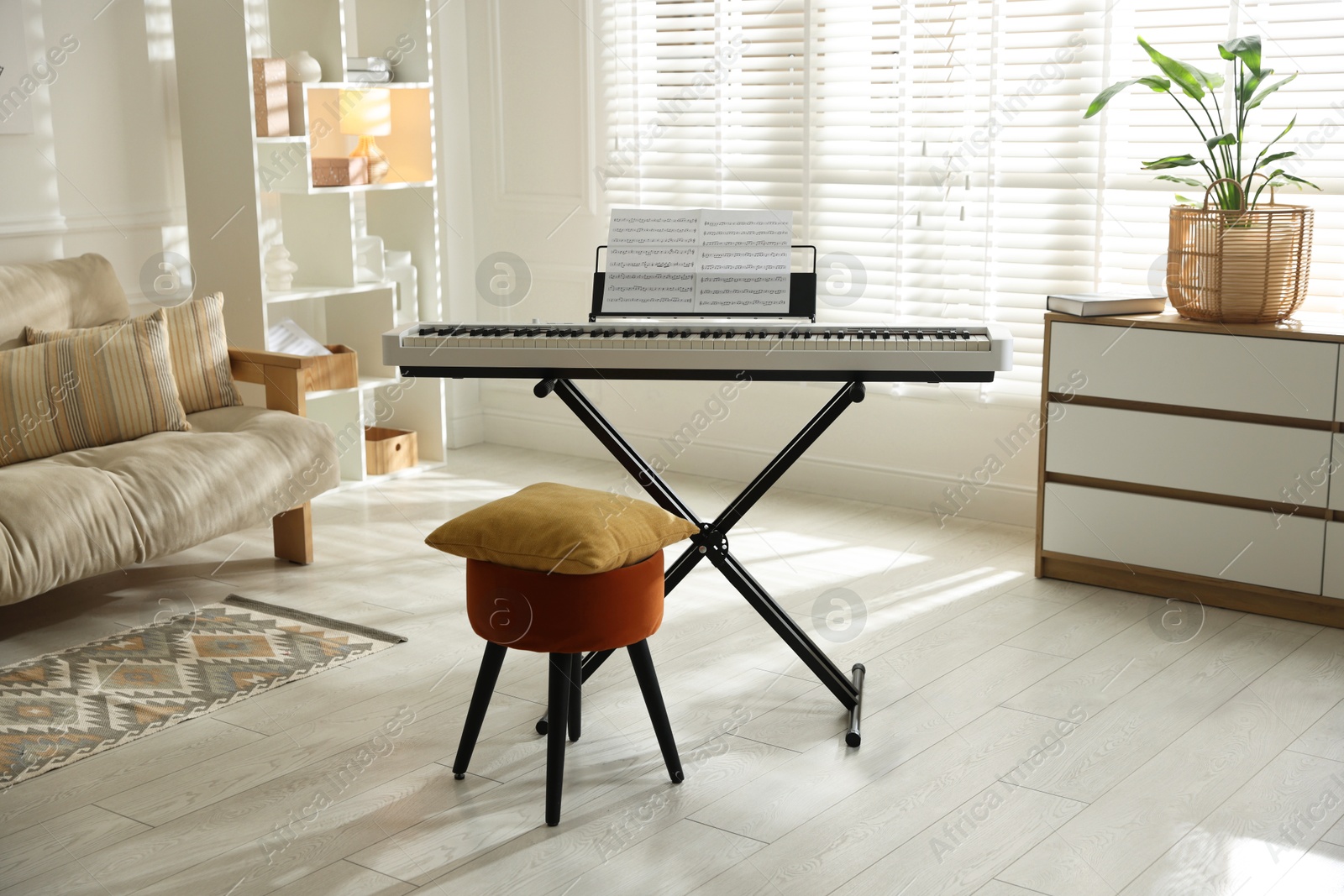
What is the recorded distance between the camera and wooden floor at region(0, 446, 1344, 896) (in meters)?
2.20

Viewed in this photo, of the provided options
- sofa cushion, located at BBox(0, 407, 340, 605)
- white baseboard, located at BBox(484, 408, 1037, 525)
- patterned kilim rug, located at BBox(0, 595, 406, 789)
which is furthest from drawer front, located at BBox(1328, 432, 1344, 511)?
sofa cushion, located at BBox(0, 407, 340, 605)

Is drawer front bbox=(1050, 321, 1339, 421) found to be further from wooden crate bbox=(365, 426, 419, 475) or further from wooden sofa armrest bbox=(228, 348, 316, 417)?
wooden crate bbox=(365, 426, 419, 475)

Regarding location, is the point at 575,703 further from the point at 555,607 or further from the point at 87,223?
the point at 87,223

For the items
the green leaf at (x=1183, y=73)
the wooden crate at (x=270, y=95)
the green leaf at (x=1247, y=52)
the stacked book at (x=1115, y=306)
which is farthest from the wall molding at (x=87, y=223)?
the green leaf at (x=1247, y=52)

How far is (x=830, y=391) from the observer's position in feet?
15.4

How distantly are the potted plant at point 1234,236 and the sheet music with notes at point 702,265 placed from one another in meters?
1.26

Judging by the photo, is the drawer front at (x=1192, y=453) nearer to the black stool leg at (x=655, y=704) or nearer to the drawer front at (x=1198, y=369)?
the drawer front at (x=1198, y=369)

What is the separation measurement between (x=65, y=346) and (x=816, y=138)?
2.54 meters

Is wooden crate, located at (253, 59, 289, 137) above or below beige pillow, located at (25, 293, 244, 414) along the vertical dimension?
above

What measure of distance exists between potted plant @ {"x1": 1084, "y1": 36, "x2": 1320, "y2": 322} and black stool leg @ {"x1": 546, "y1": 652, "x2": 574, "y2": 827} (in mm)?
2132

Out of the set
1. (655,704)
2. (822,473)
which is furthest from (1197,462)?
(655,704)

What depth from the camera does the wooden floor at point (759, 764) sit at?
220 centimetres

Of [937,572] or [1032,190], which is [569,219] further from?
[937,572]

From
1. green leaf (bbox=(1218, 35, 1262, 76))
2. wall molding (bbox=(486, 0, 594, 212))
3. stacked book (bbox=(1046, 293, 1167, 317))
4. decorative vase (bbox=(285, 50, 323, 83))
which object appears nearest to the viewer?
green leaf (bbox=(1218, 35, 1262, 76))
